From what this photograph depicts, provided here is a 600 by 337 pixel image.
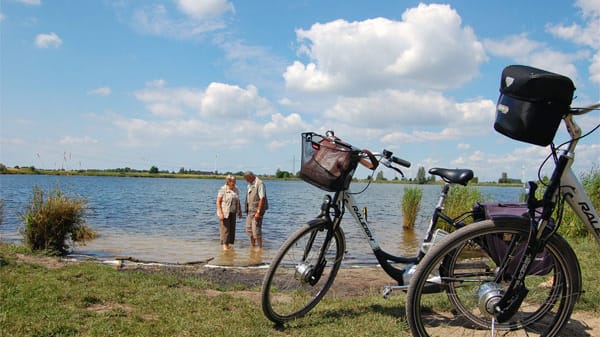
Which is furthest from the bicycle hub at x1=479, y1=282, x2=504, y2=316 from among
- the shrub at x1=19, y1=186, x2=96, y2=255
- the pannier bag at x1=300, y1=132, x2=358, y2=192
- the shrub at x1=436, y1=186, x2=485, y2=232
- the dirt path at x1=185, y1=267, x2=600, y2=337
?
the shrub at x1=436, y1=186, x2=485, y2=232

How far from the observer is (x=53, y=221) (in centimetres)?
990

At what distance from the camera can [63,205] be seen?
33.3 ft

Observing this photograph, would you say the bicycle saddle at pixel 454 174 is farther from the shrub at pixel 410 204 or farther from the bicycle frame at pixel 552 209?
the shrub at pixel 410 204

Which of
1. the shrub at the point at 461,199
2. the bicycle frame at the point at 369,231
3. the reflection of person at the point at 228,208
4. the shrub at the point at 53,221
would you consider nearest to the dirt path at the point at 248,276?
the shrub at the point at 53,221

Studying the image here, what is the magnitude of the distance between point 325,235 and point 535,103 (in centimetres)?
221

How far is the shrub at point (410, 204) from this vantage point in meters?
18.9

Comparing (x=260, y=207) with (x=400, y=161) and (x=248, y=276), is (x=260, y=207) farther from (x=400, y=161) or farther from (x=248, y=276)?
(x=400, y=161)

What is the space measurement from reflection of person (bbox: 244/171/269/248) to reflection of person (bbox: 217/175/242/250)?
356 millimetres

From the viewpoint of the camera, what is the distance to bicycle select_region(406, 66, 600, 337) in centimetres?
289

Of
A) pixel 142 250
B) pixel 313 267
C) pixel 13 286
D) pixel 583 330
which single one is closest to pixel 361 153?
pixel 313 267

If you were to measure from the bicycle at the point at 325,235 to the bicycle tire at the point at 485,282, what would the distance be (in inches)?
19.8

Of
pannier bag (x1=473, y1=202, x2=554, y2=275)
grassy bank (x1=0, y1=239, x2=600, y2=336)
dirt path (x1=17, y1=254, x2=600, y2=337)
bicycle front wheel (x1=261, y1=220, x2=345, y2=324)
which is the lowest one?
dirt path (x1=17, y1=254, x2=600, y2=337)

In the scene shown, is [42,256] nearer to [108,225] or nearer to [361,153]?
[361,153]

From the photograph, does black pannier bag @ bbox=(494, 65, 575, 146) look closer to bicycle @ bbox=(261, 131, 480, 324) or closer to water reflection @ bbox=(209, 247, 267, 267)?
bicycle @ bbox=(261, 131, 480, 324)
